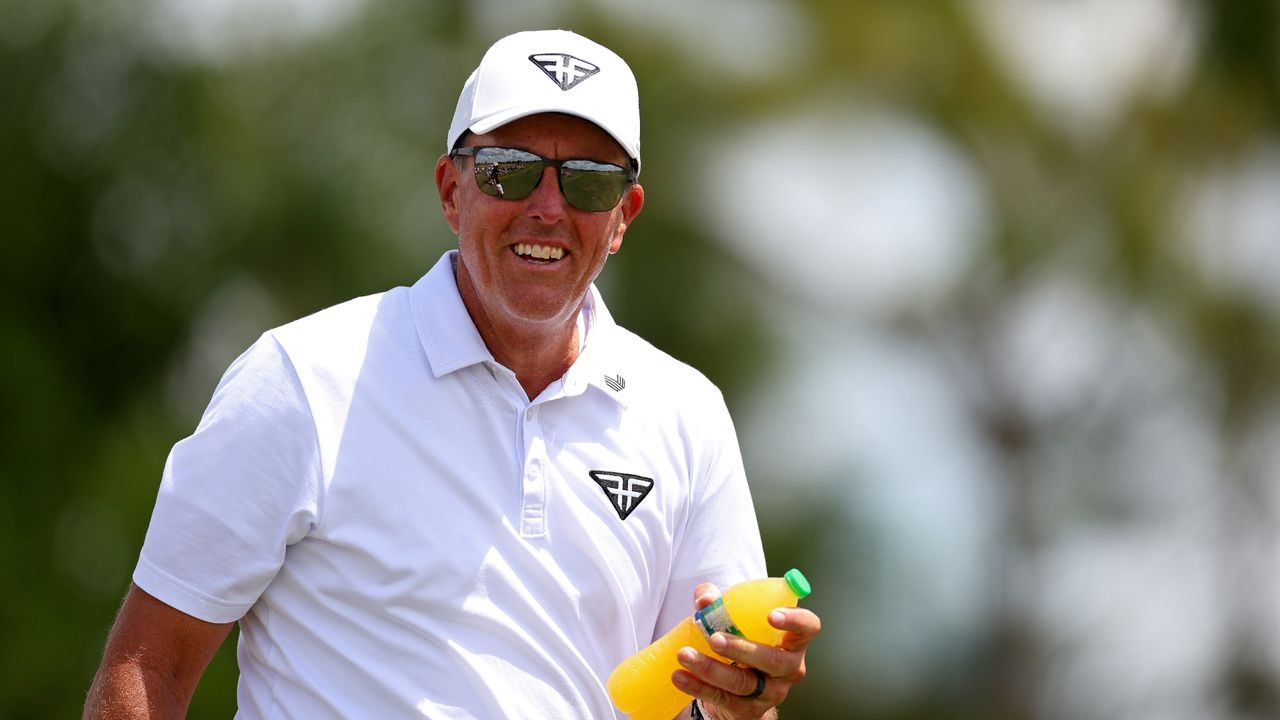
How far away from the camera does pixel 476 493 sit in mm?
3963

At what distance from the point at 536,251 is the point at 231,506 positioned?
93 cm

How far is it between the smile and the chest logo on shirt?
517mm

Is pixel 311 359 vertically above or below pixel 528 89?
below

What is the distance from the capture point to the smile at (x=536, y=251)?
417 centimetres

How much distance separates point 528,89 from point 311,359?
2.68ft

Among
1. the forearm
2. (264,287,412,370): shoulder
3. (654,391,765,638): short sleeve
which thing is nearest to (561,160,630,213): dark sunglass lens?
(264,287,412,370): shoulder

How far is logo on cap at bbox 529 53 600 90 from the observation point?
4176 millimetres

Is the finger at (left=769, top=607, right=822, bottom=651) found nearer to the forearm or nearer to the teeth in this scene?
the teeth

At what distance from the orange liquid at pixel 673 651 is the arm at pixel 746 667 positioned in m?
0.05

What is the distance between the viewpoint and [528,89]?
416 centimetres

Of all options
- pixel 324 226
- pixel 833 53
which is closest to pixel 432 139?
pixel 324 226

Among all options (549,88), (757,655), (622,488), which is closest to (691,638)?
(757,655)

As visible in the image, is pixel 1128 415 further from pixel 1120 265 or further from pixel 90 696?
pixel 90 696

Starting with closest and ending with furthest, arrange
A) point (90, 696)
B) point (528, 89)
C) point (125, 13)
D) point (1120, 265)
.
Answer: point (90, 696) < point (528, 89) < point (125, 13) < point (1120, 265)
